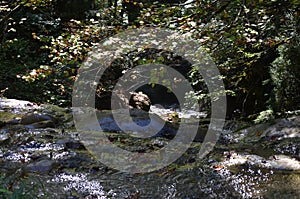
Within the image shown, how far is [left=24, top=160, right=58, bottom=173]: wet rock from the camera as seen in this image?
3.46m

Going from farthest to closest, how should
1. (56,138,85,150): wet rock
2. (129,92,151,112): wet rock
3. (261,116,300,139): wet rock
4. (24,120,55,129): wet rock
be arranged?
1. (129,92,151,112): wet rock
2. (24,120,55,129): wet rock
3. (261,116,300,139): wet rock
4. (56,138,85,150): wet rock

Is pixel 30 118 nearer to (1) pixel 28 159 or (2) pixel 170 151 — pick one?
(1) pixel 28 159

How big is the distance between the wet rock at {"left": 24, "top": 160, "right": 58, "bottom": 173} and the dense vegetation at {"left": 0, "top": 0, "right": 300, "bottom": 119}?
98 cm

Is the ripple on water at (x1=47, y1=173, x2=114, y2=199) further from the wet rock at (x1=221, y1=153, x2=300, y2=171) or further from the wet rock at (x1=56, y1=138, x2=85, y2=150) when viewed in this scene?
the wet rock at (x1=221, y1=153, x2=300, y2=171)

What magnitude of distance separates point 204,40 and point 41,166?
222 cm

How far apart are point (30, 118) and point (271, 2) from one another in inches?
174

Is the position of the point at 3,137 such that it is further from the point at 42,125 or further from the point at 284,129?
the point at 284,129

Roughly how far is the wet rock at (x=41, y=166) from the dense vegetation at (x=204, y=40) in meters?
0.98

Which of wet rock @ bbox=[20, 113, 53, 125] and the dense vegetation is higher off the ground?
the dense vegetation

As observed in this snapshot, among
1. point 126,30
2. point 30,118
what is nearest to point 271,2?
point 126,30

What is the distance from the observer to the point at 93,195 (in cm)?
286

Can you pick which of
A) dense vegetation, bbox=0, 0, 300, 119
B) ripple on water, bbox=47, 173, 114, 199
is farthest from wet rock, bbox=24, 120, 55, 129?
ripple on water, bbox=47, 173, 114, 199

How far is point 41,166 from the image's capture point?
3.56 meters

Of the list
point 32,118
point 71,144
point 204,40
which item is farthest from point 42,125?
point 204,40
